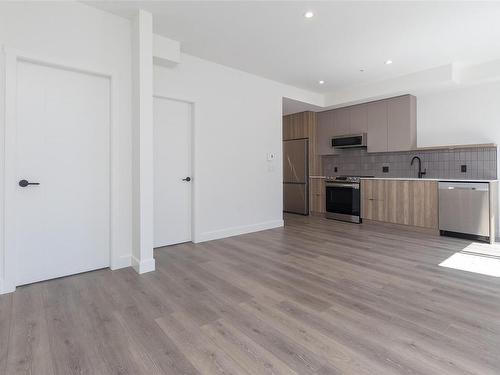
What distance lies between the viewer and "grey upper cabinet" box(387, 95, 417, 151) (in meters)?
4.97

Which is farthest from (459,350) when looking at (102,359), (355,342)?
(102,359)

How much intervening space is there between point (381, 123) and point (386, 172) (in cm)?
96

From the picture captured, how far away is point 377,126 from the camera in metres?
5.34

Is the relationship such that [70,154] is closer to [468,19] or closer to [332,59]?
[332,59]

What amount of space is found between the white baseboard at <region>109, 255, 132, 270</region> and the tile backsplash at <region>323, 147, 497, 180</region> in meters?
4.75

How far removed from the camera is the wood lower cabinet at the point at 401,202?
173 inches

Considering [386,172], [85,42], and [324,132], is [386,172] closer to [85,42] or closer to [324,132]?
[324,132]

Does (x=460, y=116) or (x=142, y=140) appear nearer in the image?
(x=142, y=140)

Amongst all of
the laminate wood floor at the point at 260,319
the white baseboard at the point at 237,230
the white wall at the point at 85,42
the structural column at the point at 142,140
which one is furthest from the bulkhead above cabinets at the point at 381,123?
the white wall at the point at 85,42

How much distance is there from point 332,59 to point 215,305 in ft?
12.0

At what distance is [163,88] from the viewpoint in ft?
11.8

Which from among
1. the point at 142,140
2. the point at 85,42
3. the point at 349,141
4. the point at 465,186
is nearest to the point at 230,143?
the point at 142,140

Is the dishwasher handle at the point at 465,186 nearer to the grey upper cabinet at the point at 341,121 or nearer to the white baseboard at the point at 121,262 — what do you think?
the grey upper cabinet at the point at 341,121

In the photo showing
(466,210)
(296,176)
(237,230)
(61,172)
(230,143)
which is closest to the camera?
(61,172)
